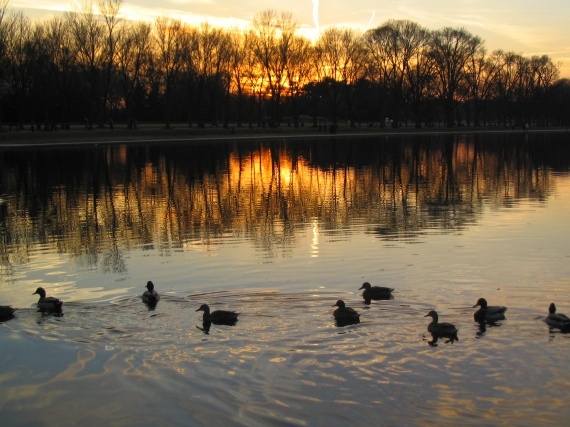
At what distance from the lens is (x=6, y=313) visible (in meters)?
12.5

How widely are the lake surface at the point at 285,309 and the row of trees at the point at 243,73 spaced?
2453 inches

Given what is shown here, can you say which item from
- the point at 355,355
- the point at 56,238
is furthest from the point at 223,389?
the point at 56,238

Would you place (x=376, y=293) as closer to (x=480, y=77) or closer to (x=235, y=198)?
(x=235, y=198)

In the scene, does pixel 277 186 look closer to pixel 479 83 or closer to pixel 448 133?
pixel 448 133

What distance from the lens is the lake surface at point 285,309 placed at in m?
8.84

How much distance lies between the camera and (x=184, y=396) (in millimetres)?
9078

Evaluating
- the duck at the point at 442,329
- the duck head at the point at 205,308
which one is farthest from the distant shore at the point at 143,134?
the duck at the point at 442,329

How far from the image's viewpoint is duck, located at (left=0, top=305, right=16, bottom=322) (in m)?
12.4

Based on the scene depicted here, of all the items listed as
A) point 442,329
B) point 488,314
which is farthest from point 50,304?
point 488,314

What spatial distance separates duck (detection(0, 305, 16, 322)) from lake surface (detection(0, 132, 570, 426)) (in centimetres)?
24

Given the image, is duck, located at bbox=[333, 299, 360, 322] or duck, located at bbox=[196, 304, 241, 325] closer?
duck, located at bbox=[333, 299, 360, 322]

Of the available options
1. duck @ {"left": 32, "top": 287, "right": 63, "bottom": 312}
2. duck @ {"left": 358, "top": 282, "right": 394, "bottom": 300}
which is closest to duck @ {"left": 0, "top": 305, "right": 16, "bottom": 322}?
duck @ {"left": 32, "top": 287, "right": 63, "bottom": 312}

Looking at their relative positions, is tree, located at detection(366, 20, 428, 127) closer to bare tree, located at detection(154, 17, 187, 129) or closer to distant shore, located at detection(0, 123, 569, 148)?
distant shore, located at detection(0, 123, 569, 148)

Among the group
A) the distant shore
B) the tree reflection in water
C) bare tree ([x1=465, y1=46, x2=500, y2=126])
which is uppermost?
bare tree ([x1=465, y1=46, x2=500, y2=126])
